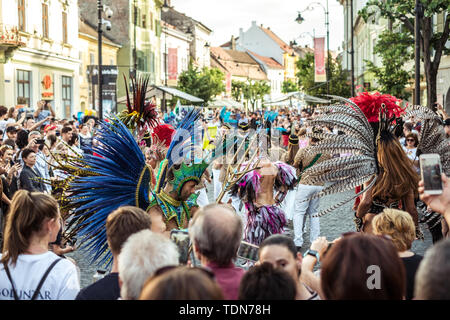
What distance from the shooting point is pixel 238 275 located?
3.38m

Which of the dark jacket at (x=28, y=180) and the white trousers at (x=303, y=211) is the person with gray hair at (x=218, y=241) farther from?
the white trousers at (x=303, y=211)

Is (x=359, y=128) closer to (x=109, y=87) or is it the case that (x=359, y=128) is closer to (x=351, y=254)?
(x=351, y=254)

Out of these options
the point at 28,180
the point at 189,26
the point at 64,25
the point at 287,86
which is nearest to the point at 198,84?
the point at 64,25

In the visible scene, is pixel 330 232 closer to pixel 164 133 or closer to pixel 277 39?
pixel 164 133

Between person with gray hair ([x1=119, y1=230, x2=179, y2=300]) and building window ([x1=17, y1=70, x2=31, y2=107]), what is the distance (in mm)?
25106

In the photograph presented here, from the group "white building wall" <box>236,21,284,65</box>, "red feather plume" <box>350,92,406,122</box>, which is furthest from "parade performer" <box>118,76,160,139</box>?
"white building wall" <box>236,21,284,65</box>

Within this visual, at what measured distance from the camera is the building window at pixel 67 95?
33.6 meters

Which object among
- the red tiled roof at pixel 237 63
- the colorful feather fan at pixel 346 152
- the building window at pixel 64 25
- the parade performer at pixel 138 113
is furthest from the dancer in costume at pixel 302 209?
the red tiled roof at pixel 237 63

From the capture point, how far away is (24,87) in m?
28.1

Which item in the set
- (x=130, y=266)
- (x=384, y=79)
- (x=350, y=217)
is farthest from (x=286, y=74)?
(x=130, y=266)

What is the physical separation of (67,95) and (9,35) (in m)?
9.54

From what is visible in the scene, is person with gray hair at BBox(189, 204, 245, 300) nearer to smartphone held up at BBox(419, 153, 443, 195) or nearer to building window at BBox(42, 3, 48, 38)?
smartphone held up at BBox(419, 153, 443, 195)

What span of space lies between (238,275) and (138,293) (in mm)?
558

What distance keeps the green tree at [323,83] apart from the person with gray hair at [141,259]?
34.7 m
